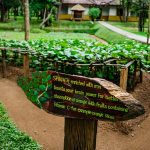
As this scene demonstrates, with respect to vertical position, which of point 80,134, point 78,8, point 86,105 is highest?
point 78,8

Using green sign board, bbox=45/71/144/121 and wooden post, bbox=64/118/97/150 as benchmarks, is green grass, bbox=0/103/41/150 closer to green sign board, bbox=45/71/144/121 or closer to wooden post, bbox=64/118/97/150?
wooden post, bbox=64/118/97/150

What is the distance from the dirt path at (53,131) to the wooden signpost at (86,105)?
2.10m

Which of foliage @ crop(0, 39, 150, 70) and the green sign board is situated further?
foliage @ crop(0, 39, 150, 70)

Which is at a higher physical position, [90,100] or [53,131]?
[90,100]

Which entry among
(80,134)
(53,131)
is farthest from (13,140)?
(80,134)

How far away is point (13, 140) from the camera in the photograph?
7.07 meters

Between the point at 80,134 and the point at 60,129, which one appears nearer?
the point at 80,134

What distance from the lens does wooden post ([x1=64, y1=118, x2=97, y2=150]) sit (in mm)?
5645

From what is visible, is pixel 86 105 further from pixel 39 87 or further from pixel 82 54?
pixel 82 54

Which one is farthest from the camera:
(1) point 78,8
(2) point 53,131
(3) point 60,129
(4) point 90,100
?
(1) point 78,8

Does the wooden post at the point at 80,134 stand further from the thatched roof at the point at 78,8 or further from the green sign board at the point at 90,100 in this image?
the thatched roof at the point at 78,8

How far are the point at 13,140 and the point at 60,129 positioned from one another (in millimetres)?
1774

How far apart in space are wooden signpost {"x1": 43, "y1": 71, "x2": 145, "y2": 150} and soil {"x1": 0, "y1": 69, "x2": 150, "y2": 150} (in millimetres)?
2105

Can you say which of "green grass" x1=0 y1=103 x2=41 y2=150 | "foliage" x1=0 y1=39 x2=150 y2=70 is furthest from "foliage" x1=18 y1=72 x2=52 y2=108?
"foliage" x1=0 y1=39 x2=150 y2=70
